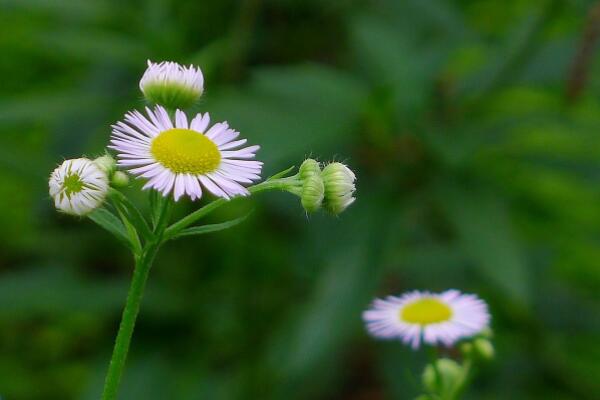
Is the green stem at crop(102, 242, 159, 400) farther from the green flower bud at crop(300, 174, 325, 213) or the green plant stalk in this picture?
the green flower bud at crop(300, 174, 325, 213)

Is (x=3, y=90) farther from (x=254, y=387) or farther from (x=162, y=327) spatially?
(x=254, y=387)

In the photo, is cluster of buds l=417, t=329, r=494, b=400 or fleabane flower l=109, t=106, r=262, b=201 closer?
fleabane flower l=109, t=106, r=262, b=201

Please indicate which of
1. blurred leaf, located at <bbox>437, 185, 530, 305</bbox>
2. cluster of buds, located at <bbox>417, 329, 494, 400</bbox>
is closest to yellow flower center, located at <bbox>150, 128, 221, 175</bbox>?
cluster of buds, located at <bbox>417, 329, 494, 400</bbox>

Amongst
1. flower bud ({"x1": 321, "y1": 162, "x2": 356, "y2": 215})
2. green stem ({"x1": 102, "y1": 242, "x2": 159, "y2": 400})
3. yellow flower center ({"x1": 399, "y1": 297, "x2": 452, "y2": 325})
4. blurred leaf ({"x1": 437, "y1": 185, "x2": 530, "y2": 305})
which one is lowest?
green stem ({"x1": 102, "y1": 242, "x2": 159, "y2": 400})

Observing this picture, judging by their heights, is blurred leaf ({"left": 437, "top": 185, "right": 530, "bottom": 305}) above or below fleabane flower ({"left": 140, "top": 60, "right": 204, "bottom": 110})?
above

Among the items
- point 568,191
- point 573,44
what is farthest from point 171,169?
point 568,191

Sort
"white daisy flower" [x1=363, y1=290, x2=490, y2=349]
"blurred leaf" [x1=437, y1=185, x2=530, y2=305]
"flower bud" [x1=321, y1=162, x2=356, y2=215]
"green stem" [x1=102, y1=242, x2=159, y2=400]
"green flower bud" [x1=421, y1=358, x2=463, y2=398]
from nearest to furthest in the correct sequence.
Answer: "green stem" [x1=102, y1=242, x2=159, y2=400] < "flower bud" [x1=321, y1=162, x2=356, y2=215] < "green flower bud" [x1=421, y1=358, x2=463, y2=398] < "white daisy flower" [x1=363, y1=290, x2=490, y2=349] < "blurred leaf" [x1=437, y1=185, x2=530, y2=305]

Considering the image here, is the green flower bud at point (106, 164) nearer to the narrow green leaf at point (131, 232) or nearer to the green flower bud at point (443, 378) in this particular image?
the narrow green leaf at point (131, 232)
